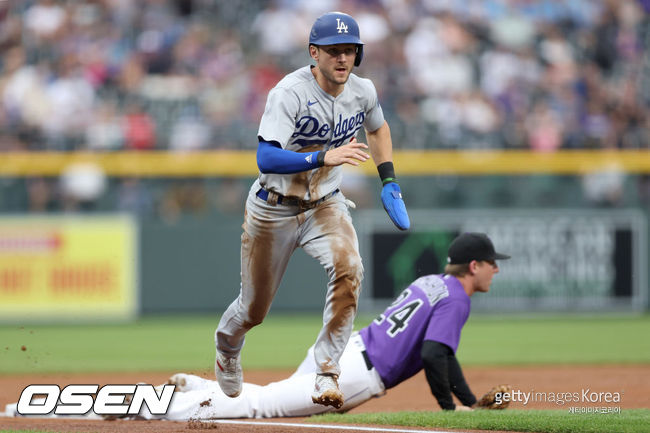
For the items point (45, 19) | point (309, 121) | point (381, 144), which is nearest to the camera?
point (309, 121)

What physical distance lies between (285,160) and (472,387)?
4206 mm

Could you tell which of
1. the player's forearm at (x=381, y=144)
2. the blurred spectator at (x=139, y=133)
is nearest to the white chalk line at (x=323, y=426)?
the player's forearm at (x=381, y=144)

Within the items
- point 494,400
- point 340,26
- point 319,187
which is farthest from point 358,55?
point 494,400

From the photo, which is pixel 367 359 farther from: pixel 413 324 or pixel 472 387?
pixel 472 387

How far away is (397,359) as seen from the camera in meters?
6.25

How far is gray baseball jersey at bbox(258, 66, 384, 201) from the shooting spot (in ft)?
17.1

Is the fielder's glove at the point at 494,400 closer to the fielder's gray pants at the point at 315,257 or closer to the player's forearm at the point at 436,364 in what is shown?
the player's forearm at the point at 436,364

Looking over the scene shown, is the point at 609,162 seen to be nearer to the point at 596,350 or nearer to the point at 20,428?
the point at 596,350

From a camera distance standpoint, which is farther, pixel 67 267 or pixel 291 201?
pixel 67 267

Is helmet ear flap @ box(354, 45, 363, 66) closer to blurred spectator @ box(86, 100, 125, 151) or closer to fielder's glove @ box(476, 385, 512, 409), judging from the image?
fielder's glove @ box(476, 385, 512, 409)

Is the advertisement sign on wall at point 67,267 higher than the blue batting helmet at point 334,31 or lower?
lower

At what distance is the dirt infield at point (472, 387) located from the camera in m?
5.98

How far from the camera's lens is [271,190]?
5.50m

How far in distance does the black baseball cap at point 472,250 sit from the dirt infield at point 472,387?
1470 mm
